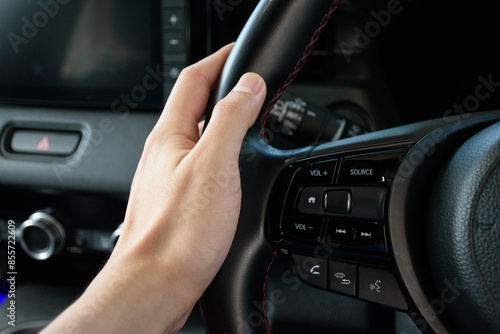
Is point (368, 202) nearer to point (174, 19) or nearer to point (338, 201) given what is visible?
point (338, 201)

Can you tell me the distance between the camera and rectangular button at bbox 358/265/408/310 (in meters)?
0.50

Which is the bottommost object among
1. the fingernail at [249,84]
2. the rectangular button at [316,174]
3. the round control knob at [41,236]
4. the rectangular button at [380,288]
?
the round control knob at [41,236]

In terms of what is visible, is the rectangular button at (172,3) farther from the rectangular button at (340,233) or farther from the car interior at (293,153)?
the rectangular button at (340,233)

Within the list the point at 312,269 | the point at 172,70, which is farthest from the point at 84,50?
the point at 312,269

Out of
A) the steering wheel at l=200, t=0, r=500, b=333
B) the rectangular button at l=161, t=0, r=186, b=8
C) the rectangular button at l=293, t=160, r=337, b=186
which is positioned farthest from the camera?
the rectangular button at l=161, t=0, r=186, b=8

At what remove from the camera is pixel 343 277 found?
532 millimetres

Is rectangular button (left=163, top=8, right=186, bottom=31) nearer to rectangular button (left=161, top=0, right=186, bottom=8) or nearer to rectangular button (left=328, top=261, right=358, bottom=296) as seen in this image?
rectangular button (left=161, top=0, right=186, bottom=8)

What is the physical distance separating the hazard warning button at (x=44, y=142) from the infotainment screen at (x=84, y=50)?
6cm

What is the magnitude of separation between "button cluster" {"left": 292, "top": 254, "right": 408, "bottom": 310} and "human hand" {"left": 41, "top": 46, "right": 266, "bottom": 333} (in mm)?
91

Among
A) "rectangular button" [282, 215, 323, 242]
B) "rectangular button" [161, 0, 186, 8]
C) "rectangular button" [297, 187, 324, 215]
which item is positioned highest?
"rectangular button" [161, 0, 186, 8]

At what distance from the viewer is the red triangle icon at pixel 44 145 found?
0.98m

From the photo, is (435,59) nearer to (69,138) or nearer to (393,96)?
(393,96)

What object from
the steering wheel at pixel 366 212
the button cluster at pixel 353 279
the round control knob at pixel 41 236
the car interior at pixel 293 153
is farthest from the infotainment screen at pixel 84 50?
the button cluster at pixel 353 279

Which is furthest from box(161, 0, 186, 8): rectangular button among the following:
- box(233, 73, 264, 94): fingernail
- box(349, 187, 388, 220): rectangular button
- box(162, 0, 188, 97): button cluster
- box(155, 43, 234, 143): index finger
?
box(349, 187, 388, 220): rectangular button
